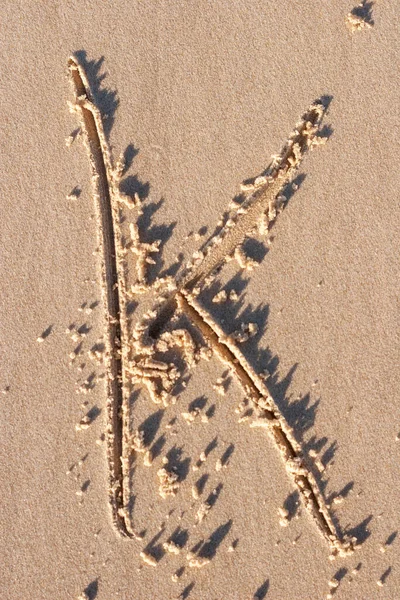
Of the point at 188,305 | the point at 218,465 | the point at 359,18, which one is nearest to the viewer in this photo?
the point at 218,465

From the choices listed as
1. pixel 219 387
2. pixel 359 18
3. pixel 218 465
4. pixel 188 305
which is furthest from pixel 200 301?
pixel 359 18

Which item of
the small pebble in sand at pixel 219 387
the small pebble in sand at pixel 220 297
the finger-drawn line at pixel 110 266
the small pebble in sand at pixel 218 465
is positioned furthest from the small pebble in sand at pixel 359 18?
Answer: the small pebble in sand at pixel 218 465

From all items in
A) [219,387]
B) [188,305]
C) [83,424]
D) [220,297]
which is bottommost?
[83,424]

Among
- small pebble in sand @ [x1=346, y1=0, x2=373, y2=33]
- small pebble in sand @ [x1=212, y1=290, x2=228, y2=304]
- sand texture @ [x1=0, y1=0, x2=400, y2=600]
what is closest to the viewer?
sand texture @ [x1=0, y1=0, x2=400, y2=600]

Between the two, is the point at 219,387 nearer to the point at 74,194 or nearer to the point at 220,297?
the point at 220,297

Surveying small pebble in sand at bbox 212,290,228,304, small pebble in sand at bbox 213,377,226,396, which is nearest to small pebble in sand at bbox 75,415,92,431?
small pebble in sand at bbox 213,377,226,396

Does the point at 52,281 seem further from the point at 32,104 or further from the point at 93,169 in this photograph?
the point at 32,104

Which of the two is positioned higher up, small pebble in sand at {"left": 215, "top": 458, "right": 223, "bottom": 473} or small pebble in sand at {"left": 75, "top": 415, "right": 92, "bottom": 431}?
small pebble in sand at {"left": 215, "top": 458, "right": 223, "bottom": 473}

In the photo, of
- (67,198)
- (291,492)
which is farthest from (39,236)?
(291,492)

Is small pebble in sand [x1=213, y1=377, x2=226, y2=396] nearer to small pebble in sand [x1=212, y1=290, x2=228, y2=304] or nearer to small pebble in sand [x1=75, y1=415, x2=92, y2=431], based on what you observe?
small pebble in sand [x1=212, y1=290, x2=228, y2=304]
